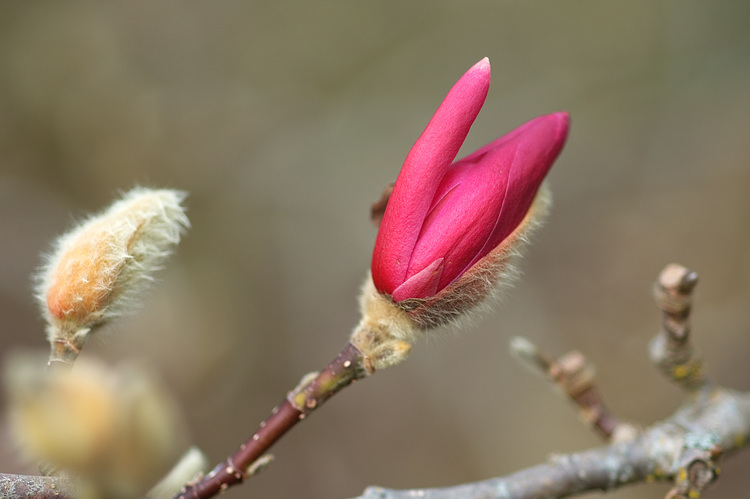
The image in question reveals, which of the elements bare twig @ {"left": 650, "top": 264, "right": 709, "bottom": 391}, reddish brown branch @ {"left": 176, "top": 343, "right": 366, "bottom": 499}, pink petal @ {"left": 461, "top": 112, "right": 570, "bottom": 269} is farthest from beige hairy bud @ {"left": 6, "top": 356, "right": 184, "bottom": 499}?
bare twig @ {"left": 650, "top": 264, "right": 709, "bottom": 391}

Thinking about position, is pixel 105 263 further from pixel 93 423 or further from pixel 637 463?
pixel 637 463

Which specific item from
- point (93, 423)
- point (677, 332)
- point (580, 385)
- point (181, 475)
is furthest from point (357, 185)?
point (93, 423)

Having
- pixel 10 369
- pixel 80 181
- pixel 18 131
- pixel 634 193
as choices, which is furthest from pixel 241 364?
pixel 10 369

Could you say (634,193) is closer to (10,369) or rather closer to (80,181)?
(80,181)

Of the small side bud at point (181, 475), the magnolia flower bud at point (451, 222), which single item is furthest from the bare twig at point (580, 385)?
the small side bud at point (181, 475)

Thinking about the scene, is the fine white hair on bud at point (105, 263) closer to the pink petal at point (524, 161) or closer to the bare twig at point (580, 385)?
the pink petal at point (524, 161)

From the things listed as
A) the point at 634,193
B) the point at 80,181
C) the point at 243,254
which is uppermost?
the point at 80,181
